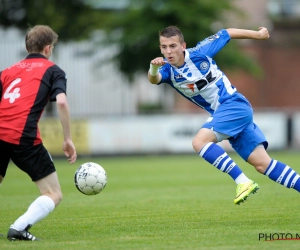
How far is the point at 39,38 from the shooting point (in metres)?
6.66

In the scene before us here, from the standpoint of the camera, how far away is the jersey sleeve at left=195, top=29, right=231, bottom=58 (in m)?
8.01

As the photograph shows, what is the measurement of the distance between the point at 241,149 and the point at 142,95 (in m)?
30.2

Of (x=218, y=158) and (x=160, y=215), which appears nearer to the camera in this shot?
(x=218, y=158)

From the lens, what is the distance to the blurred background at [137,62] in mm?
21953

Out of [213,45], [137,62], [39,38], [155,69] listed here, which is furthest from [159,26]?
[39,38]

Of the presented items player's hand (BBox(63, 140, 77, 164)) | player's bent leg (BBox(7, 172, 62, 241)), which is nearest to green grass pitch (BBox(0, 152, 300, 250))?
player's bent leg (BBox(7, 172, 62, 241))

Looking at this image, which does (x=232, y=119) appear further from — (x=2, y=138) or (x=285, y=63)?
(x=285, y=63)

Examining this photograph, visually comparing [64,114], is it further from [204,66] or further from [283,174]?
[283,174]

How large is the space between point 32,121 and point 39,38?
843mm

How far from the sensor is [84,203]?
10.3m

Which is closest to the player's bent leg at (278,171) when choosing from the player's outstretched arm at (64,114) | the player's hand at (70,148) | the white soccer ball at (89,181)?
the white soccer ball at (89,181)

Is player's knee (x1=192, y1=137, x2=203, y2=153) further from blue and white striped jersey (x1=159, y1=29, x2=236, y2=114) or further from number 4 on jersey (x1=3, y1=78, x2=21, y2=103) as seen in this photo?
number 4 on jersey (x1=3, y1=78, x2=21, y2=103)

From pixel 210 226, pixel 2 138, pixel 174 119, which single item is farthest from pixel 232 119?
pixel 174 119

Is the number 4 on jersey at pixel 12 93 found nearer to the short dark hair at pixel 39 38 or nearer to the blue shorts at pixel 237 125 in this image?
the short dark hair at pixel 39 38
